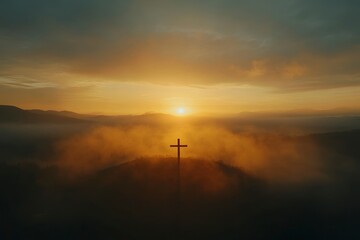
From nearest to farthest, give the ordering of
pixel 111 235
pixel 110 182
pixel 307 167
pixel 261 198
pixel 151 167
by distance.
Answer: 1. pixel 111 235
2. pixel 261 198
3. pixel 110 182
4. pixel 151 167
5. pixel 307 167

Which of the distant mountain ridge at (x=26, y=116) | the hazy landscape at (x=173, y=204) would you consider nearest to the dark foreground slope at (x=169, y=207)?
the hazy landscape at (x=173, y=204)

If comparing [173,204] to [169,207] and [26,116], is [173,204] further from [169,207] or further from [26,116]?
[26,116]

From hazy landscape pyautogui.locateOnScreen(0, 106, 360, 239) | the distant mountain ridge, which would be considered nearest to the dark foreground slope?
hazy landscape pyautogui.locateOnScreen(0, 106, 360, 239)

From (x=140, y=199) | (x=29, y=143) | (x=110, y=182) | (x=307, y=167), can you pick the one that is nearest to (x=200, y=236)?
(x=140, y=199)

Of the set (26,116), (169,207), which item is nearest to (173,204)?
(169,207)

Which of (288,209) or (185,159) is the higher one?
(185,159)

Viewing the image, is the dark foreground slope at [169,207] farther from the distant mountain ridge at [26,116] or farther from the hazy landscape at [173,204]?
the distant mountain ridge at [26,116]

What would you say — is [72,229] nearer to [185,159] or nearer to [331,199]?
[185,159]

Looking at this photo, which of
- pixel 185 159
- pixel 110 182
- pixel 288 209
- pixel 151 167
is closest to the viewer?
pixel 288 209

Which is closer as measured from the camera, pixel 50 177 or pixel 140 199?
pixel 140 199
